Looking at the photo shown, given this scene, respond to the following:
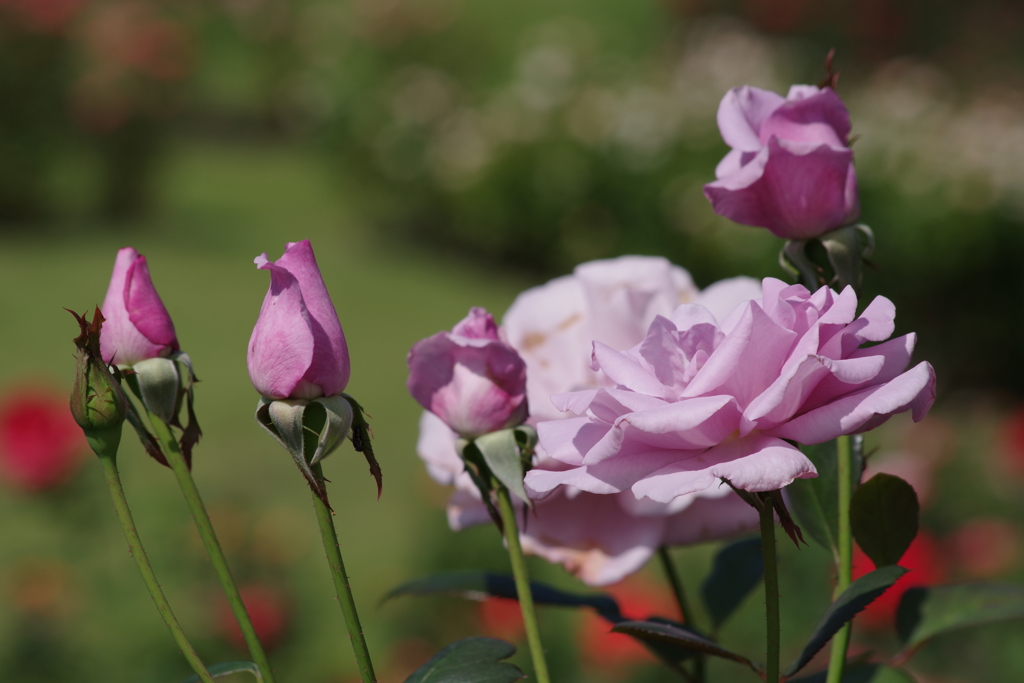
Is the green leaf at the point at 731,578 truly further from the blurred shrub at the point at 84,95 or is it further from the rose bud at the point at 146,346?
the blurred shrub at the point at 84,95

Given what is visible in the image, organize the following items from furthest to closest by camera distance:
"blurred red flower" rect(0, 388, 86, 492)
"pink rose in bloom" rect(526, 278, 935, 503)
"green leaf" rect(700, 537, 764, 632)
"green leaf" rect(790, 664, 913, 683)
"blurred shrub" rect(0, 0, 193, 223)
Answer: "blurred shrub" rect(0, 0, 193, 223) → "blurred red flower" rect(0, 388, 86, 492) → "green leaf" rect(700, 537, 764, 632) → "green leaf" rect(790, 664, 913, 683) → "pink rose in bloom" rect(526, 278, 935, 503)

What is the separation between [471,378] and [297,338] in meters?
0.07

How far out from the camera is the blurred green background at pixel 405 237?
5.28 ft

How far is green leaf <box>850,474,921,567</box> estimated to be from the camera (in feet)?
1.16

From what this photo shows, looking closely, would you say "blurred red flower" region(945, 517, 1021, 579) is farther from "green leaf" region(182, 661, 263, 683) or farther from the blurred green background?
"green leaf" region(182, 661, 263, 683)

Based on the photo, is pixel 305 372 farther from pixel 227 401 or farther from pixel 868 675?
pixel 227 401

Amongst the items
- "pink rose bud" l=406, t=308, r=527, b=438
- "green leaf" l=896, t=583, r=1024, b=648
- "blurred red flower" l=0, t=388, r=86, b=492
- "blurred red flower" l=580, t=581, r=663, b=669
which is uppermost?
"pink rose bud" l=406, t=308, r=527, b=438

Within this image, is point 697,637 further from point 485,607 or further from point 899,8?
point 899,8

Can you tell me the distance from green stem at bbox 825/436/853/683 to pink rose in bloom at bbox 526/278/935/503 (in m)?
0.08

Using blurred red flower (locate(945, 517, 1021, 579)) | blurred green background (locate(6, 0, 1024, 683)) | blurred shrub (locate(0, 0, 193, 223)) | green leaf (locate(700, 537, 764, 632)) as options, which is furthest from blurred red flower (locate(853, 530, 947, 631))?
blurred shrub (locate(0, 0, 193, 223))

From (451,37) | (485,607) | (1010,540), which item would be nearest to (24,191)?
(451,37)

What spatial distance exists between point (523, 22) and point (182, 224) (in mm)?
4964

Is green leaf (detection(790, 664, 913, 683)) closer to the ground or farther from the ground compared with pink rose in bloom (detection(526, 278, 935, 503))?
closer to the ground

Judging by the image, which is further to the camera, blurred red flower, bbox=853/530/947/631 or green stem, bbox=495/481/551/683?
blurred red flower, bbox=853/530/947/631
